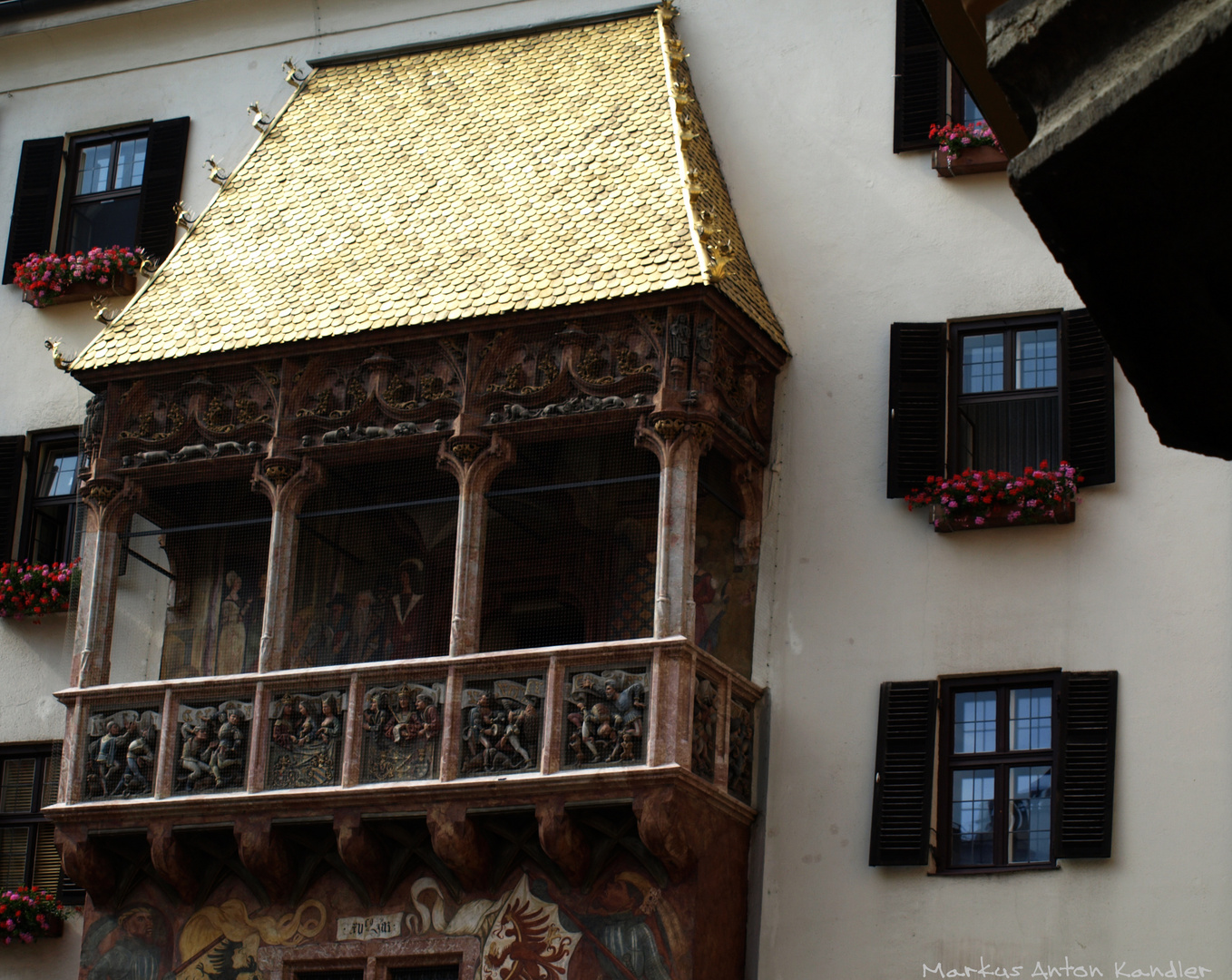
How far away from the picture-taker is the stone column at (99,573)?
552 inches

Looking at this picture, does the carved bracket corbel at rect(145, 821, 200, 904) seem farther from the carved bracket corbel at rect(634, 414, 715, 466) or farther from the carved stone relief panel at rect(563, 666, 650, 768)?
A: the carved bracket corbel at rect(634, 414, 715, 466)

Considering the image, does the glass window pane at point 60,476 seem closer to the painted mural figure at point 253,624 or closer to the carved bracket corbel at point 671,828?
the painted mural figure at point 253,624

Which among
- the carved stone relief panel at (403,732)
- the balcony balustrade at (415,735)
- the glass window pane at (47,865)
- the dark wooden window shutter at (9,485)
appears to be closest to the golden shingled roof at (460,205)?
the dark wooden window shutter at (9,485)

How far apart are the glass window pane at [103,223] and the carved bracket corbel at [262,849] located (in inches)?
248

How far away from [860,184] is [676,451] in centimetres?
297

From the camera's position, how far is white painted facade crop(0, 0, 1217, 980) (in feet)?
39.9

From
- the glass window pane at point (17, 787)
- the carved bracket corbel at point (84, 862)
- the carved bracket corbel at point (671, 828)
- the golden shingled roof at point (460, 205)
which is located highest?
the golden shingled roof at point (460, 205)

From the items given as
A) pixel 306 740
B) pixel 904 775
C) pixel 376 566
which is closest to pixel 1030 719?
pixel 904 775

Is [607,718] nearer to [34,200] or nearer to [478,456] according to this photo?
[478,456]

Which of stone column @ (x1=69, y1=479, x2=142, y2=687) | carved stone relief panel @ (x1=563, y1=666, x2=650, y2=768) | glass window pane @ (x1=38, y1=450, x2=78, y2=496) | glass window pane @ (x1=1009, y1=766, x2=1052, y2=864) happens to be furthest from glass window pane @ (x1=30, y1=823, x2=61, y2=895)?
glass window pane @ (x1=1009, y1=766, x2=1052, y2=864)

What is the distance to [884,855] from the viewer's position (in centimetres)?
1259

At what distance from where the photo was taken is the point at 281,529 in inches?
547

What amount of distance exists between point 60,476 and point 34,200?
274cm

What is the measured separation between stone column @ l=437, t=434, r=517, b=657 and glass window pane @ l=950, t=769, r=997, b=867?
10.7ft
